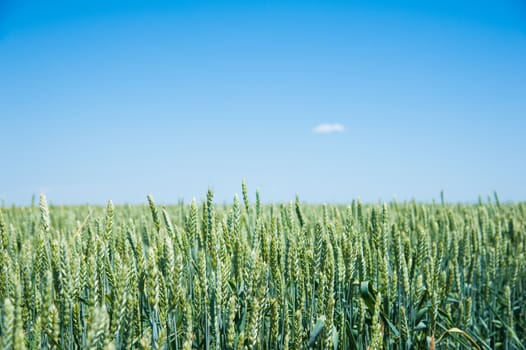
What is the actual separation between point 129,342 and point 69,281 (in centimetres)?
23

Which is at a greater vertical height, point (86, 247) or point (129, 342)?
point (86, 247)

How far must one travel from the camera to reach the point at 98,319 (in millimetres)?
829

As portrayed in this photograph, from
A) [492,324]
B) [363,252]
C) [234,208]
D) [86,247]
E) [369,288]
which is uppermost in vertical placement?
[234,208]

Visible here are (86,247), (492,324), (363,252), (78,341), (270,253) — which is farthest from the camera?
(492,324)

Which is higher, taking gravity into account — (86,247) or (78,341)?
(86,247)

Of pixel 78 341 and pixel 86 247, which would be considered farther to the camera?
pixel 86 247

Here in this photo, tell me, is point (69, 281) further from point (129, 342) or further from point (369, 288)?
point (369, 288)

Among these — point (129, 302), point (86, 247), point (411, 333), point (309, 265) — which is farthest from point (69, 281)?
point (411, 333)

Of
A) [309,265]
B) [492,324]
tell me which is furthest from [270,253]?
[492,324]

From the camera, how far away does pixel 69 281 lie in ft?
3.62

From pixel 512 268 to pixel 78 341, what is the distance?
2980 millimetres

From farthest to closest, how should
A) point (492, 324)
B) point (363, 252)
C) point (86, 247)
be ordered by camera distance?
point (492, 324), point (363, 252), point (86, 247)

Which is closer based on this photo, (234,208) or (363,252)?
(234,208)

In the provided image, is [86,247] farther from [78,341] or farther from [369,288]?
[369,288]
